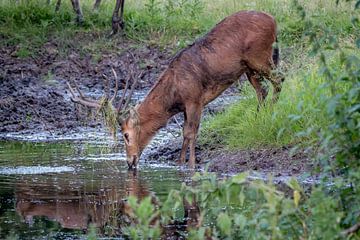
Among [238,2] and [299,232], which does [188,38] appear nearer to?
[238,2]

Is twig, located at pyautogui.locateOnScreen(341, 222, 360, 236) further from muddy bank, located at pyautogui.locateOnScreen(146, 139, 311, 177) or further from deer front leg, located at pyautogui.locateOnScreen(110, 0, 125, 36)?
deer front leg, located at pyautogui.locateOnScreen(110, 0, 125, 36)

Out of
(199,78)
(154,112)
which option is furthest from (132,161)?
(199,78)

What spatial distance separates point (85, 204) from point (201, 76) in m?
2.80

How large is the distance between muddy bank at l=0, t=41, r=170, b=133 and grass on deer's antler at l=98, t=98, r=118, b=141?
2264 mm

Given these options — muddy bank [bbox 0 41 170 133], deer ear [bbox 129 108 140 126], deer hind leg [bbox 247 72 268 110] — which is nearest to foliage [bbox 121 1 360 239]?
deer ear [bbox 129 108 140 126]

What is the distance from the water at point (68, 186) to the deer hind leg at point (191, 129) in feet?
0.75

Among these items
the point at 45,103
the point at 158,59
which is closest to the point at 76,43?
the point at 158,59

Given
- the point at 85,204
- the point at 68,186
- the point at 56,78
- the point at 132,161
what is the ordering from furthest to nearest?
the point at 56,78 → the point at 132,161 → the point at 68,186 → the point at 85,204

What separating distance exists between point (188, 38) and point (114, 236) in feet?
32.9

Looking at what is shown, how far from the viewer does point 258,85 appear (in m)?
11.8

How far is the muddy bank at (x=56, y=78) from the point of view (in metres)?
13.8

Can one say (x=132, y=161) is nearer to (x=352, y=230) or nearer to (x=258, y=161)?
(x=258, y=161)

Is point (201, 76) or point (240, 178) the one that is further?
Result: point (201, 76)

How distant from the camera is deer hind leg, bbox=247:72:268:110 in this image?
1172 cm
